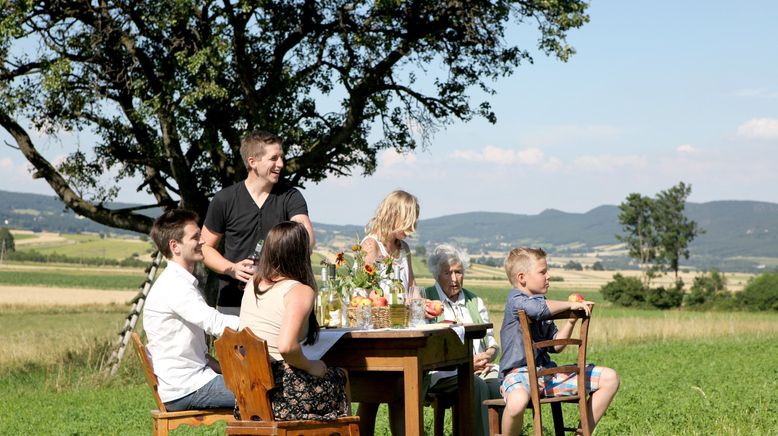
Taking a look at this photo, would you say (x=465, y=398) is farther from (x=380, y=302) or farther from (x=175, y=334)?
(x=175, y=334)

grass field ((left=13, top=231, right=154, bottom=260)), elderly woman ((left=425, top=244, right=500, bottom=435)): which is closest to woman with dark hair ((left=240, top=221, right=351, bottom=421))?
elderly woman ((left=425, top=244, right=500, bottom=435))

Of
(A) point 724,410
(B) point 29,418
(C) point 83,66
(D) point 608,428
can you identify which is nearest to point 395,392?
(D) point 608,428

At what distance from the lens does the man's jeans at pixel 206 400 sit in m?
5.79

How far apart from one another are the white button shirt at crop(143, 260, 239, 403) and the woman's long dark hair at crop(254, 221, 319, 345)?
2.15ft

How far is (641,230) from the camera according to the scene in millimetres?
85688

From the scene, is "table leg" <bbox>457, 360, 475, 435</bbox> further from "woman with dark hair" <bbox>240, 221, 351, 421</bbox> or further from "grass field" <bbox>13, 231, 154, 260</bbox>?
"grass field" <bbox>13, 231, 154, 260</bbox>

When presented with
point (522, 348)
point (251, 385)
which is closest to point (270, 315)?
point (251, 385)

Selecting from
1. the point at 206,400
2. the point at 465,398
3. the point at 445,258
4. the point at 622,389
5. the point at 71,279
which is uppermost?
the point at 445,258

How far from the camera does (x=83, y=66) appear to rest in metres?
17.2

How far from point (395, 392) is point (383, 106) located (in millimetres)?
11962

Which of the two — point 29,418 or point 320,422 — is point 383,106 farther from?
point 320,422

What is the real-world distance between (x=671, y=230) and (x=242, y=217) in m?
81.4

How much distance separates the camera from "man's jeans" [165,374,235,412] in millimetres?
5785

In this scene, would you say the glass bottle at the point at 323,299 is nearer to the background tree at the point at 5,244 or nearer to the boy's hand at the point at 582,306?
the boy's hand at the point at 582,306
